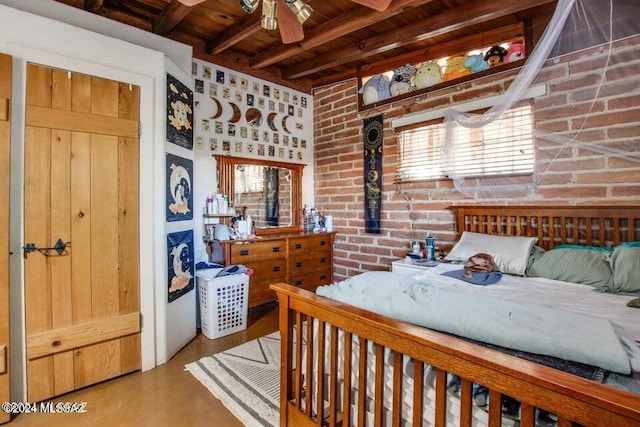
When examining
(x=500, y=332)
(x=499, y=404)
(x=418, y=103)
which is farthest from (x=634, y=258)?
(x=418, y=103)

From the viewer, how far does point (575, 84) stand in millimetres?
1892

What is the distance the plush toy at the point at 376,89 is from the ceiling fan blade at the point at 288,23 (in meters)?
1.68

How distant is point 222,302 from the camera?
8.82 ft

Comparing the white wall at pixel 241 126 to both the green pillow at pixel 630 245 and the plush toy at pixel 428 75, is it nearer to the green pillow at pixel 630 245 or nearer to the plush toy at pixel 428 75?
the plush toy at pixel 428 75

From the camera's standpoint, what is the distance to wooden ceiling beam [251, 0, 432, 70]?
227 centimetres

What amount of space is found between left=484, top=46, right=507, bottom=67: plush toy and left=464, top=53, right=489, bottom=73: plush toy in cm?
4

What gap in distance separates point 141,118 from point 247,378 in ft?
6.10

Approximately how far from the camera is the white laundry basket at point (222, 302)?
2.65 metres

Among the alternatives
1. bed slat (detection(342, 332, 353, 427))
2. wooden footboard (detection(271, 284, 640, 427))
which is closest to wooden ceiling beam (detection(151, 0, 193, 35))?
wooden footboard (detection(271, 284, 640, 427))

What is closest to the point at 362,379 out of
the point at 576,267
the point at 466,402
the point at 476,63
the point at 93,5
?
the point at 466,402

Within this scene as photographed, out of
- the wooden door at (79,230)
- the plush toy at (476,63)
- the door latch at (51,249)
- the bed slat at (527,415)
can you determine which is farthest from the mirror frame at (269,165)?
the bed slat at (527,415)

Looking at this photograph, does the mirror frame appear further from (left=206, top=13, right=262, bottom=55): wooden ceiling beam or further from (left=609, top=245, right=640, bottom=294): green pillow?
(left=609, top=245, right=640, bottom=294): green pillow

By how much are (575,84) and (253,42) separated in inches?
107

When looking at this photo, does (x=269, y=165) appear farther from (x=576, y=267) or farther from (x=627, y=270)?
(x=627, y=270)
